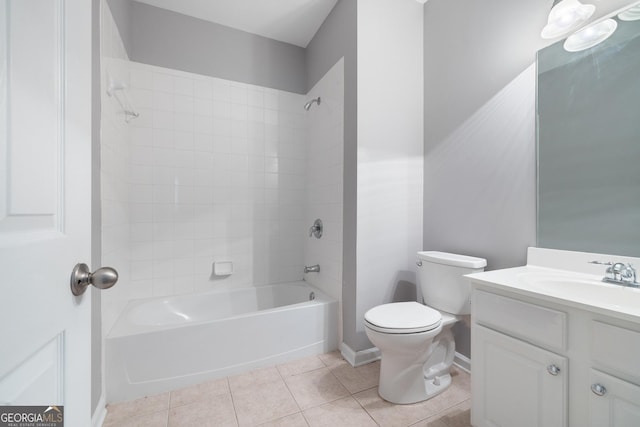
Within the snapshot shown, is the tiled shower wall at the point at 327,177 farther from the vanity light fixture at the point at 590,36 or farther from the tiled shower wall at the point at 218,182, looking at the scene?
the vanity light fixture at the point at 590,36

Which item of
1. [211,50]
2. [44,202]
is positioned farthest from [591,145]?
[211,50]

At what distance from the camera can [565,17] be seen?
126 centimetres

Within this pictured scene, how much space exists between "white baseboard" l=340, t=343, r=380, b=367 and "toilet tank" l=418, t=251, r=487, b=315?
540 mm

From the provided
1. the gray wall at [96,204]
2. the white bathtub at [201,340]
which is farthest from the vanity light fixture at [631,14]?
the gray wall at [96,204]

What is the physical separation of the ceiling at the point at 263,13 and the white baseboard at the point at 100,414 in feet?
9.03

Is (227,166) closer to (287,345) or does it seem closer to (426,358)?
(287,345)

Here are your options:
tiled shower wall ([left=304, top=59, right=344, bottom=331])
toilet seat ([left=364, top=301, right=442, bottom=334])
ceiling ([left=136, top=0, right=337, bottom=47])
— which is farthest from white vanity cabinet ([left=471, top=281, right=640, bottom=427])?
ceiling ([left=136, top=0, right=337, bottom=47])

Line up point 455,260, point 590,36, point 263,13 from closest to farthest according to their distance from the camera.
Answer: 1. point 590,36
2. point 455,260
3. point 263,13

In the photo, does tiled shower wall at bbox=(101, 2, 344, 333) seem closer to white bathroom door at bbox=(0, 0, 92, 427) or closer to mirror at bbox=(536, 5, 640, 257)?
mirror at bbox=(536, 5, 640, 257)

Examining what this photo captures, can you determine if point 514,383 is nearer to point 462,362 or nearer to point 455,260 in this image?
point 455,260

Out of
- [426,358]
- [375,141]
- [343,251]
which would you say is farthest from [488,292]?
[375,141]

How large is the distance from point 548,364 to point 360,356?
3.73 ft

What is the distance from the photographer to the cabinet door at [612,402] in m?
0.76

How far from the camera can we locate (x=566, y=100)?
129 cm
